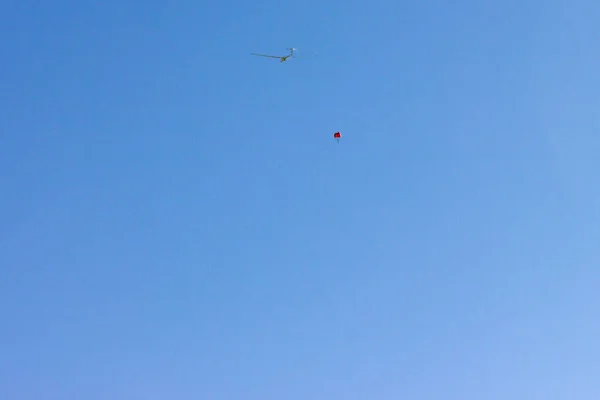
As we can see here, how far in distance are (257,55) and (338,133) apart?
18.9 meters

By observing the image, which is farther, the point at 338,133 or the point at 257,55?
the point at 338,133

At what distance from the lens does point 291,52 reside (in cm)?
10462

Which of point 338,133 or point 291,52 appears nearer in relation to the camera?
point 291,52

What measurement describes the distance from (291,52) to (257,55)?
6679 mm

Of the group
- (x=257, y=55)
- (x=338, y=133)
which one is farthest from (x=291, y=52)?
(x=338, y=133)

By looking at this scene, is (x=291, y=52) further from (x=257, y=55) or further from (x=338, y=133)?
(x=338, y=133)

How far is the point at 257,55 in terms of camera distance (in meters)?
99.4

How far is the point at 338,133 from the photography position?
113000 millimetres

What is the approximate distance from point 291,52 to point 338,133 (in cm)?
1415
